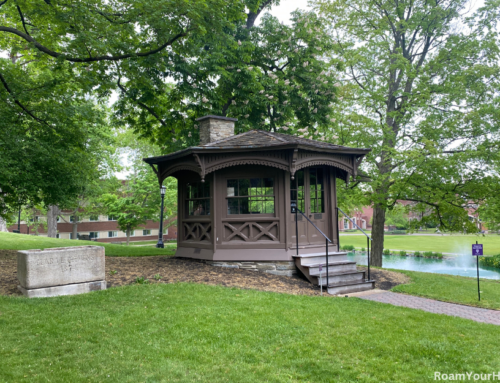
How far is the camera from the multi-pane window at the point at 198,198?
1124cm

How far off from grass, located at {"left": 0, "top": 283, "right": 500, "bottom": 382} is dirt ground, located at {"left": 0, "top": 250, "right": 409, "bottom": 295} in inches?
54.5

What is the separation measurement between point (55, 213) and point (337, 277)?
2902 centimetres

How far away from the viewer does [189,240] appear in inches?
469

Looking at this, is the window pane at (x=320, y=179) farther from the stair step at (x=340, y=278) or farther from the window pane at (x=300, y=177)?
the stair step at (x=340, y=278)

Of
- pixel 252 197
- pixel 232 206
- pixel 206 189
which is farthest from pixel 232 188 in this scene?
pixel 206 189

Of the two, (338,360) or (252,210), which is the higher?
(252,210)

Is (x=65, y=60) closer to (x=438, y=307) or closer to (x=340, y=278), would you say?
(x=340, y=278)

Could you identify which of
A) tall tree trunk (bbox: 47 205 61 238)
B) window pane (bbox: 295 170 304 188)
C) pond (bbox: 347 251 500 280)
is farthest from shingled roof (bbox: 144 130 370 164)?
tall tree trunk (bbox: 47 205 61 238)

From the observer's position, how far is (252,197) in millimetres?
10844

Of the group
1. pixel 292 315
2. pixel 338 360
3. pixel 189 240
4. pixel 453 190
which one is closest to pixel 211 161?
pixel 189 240

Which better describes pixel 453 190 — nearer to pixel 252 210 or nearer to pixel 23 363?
Answer: pixel 252 210

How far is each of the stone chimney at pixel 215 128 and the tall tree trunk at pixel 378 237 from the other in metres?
9.54

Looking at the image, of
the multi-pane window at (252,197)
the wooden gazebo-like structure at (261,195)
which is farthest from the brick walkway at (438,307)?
the multi-pane window at (252,197)

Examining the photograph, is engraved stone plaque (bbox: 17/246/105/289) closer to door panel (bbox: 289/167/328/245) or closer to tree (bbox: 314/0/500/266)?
door panel (bbox: 289/167/328/245)
